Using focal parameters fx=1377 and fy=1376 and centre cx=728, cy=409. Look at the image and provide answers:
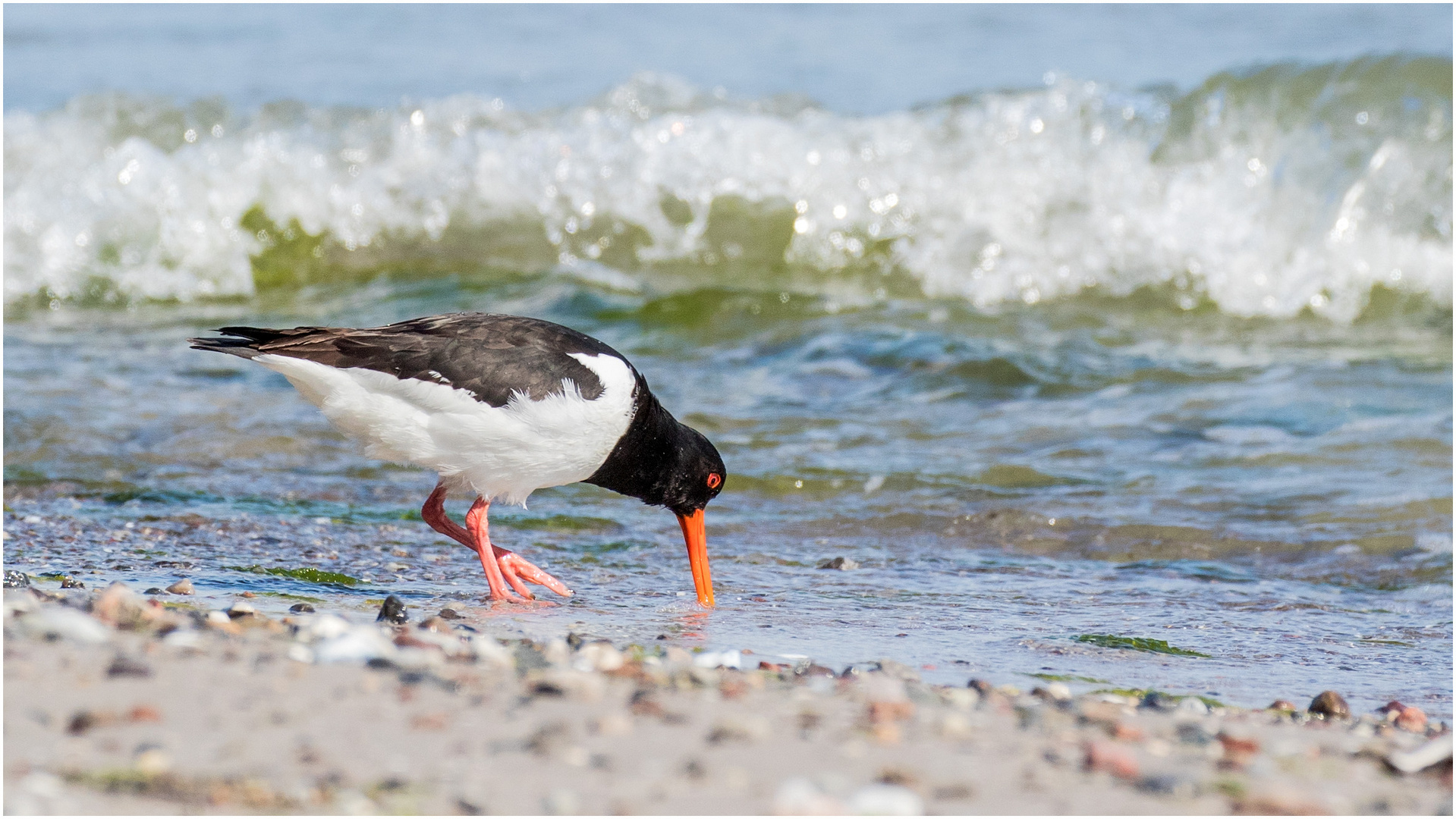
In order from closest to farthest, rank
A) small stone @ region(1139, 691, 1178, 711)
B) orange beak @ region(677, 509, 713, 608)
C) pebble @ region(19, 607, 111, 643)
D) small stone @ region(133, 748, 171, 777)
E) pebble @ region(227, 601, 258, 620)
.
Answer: small stone @ region(133, 748, 171, 777) → pebble @ region(19, 607, 111, 643) → small stone @ region(1139, 691, 1178, 711) → pebble @ region(227, 601, 258, 620) → orange beak @ region(677, 509, 713, 608)

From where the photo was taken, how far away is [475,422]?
4512mm

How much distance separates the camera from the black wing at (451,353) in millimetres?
4496

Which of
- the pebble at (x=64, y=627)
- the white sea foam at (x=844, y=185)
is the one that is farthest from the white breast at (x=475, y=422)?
the white sea foam at (x=844, y=185)

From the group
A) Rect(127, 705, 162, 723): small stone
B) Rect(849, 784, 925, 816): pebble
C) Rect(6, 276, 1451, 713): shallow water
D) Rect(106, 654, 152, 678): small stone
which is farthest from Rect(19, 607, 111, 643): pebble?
Rect(849, 784, 925, 816): pebble

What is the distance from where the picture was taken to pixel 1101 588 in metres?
5.17

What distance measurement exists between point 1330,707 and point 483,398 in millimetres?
2654

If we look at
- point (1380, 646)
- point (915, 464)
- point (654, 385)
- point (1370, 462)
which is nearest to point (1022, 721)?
point (1380, 646)

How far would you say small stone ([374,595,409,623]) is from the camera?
401cm

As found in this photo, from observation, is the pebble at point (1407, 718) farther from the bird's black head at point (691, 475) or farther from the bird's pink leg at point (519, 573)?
the bird's pink leg at point (519, 573)

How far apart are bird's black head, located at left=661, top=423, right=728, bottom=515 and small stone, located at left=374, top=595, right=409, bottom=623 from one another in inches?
51.6

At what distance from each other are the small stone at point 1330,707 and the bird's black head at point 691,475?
90.2 inches

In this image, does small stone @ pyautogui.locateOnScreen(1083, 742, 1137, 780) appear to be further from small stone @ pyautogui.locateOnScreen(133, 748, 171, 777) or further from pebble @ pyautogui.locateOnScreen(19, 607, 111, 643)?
pebble @ pyautogui.locateOnScreen(19, 607, 111, 643)

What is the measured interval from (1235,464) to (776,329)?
359cm

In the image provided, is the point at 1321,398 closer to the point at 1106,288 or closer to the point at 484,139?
the point at 1106,288
